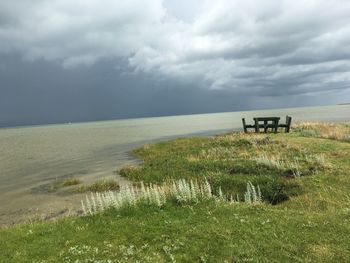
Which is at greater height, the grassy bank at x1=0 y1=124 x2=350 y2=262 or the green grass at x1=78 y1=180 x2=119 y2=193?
the grassy bank at x1=0 y1=124 x2=350 y2=262

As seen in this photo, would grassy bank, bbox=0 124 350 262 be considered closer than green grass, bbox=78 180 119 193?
Yes

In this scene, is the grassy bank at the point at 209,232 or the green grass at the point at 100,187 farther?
the green grass at the point at 100,187

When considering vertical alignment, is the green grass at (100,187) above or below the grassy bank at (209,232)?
below

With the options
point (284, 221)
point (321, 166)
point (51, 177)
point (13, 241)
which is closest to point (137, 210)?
point (13, 241)

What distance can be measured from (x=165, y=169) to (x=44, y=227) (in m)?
19.0

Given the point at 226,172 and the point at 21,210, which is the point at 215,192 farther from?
the point at 21,210

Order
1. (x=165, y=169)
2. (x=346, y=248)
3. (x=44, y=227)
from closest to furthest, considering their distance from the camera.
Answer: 1. (x=346, y=248)
2. (x=44, y=227)
3. (x=165, y=169)

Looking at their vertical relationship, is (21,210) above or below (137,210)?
below

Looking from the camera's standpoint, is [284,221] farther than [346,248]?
Yes

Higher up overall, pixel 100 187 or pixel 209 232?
pixel 209 232

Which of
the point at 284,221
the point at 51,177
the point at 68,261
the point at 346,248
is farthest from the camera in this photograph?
the point at 51,177

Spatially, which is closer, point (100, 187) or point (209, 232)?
point (209, 232)

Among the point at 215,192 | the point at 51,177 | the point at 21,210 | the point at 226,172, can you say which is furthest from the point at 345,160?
the point at 51,177

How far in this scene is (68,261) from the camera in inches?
458
